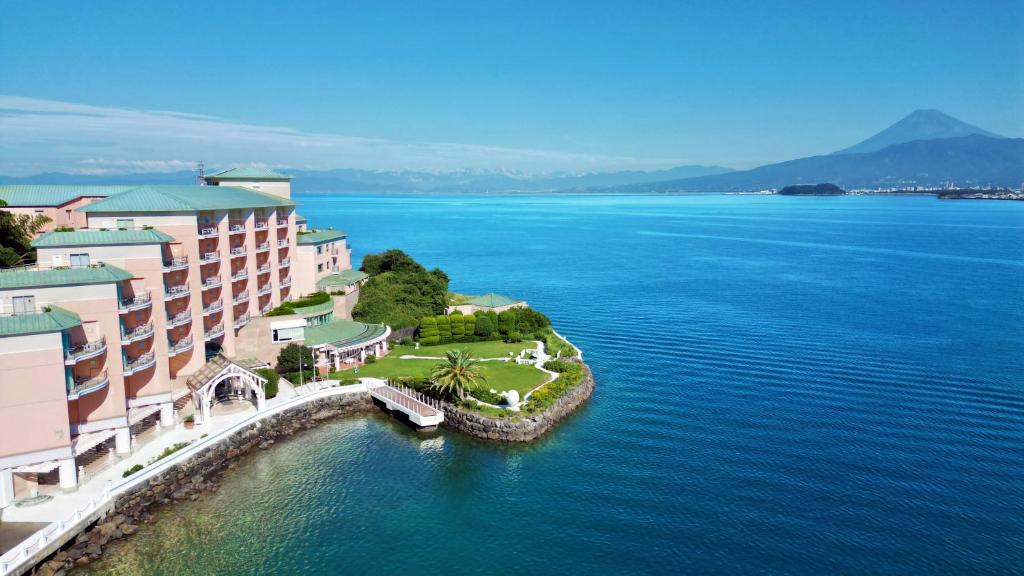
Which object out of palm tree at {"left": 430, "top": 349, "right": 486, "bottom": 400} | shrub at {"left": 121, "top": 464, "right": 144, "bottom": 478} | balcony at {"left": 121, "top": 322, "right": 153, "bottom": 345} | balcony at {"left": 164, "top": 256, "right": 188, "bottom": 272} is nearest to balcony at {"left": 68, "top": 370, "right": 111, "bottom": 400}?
balcony at {"left": 121, "top": 322, "right": 153, "bottom": 345}

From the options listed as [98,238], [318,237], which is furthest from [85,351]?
[318,237]

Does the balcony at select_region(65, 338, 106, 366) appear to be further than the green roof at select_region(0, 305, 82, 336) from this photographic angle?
Yes

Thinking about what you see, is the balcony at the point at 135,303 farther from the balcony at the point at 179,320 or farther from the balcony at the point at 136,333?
the balcony at the point at 179,320

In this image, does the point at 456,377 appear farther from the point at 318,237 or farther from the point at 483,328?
the point at 318,237

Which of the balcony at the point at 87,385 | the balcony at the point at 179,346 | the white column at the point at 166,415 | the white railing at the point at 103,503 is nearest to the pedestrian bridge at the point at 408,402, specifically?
the white railing at the point at 103,503

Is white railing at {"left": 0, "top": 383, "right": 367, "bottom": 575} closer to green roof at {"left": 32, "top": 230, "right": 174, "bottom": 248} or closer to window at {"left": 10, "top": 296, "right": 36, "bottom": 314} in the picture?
window at {"left": 10, "top": 296, "right": 36, "bottom": 314}

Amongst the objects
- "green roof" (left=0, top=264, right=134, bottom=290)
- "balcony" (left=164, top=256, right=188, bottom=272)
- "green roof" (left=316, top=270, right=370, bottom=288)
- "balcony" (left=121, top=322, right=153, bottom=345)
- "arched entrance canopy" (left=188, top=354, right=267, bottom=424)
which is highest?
"green roof" (left=0, top=264, right=134, bottom=290)

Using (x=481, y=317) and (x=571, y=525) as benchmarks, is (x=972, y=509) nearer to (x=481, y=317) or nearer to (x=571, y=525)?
(x=571, y=525)
